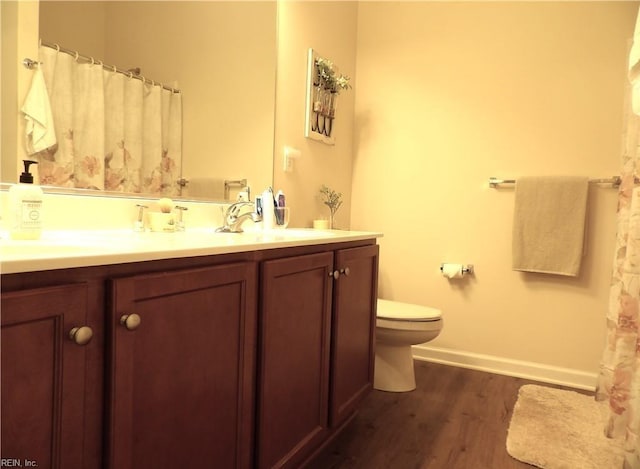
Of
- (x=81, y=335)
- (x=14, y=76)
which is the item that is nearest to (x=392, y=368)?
(x=81, y=335)

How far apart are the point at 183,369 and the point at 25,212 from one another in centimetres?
54

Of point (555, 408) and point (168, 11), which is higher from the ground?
point (168, 11)

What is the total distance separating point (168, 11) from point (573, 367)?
2.67 meters

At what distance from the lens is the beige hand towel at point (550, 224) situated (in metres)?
2.34

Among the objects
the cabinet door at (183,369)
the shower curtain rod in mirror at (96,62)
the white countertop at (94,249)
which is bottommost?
the cabinet door at (183,369)

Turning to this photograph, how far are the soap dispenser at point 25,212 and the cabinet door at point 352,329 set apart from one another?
2.96 ft

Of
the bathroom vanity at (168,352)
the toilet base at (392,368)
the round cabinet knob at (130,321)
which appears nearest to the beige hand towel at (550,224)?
the toilet base at (392,368)

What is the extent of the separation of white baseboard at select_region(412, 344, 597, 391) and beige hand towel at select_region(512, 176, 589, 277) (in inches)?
22.4

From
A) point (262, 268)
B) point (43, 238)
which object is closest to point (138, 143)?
point (43, 238)

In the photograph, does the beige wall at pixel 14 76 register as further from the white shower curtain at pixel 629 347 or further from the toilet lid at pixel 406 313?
the white shower curtain at pixel 629 347

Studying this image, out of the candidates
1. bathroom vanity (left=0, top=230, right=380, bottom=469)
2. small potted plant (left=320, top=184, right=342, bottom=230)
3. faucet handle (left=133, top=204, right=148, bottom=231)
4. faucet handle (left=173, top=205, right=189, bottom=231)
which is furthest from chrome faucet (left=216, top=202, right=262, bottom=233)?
small potted plant (left=320, top=184, right=342, bottom=230)

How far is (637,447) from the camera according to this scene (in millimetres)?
1434

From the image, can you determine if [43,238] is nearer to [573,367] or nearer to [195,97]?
[195,97]

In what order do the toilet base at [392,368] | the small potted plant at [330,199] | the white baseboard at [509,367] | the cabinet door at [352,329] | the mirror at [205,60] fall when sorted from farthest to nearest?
the small potted plant at [330,199] → the white baseboard at [509,367] → the toilet base at [392,368] → the cabinet door at [352,329] → the mirror at [205,60]
